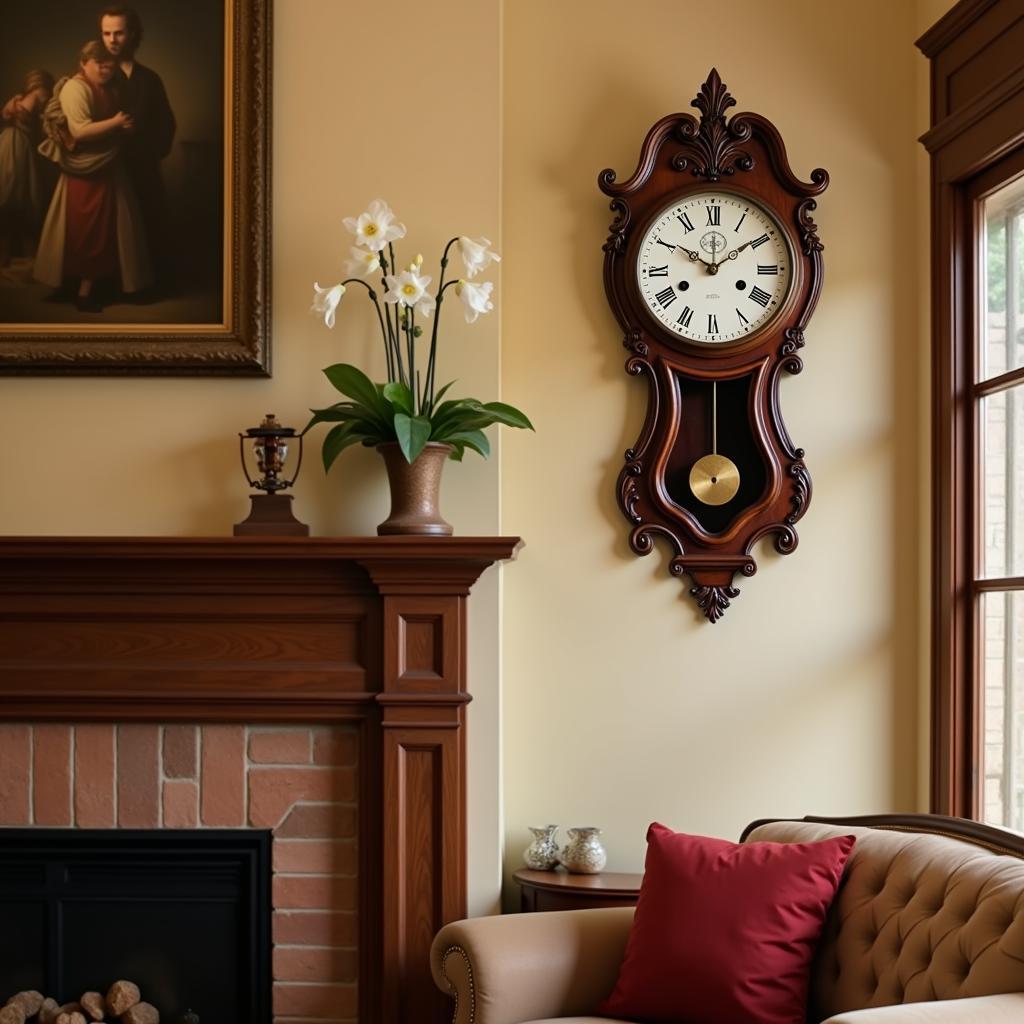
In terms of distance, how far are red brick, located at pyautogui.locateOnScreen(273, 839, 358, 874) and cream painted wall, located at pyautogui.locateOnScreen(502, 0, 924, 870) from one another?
0.45m

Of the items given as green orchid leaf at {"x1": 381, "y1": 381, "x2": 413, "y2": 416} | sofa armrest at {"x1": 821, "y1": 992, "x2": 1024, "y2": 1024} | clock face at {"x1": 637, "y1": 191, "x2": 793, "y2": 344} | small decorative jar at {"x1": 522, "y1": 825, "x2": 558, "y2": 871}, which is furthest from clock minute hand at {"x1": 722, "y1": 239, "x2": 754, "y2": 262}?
sofa armrest at {"x1": 821, "y1": 992, "x2": 1024, "y2": 1024}

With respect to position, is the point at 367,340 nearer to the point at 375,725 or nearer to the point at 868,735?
the point at 375,725

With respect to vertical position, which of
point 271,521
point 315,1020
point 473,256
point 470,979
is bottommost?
point 315,1020

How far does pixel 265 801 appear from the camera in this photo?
297 cm

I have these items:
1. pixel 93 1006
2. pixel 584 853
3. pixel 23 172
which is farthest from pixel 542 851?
pixel 23 172

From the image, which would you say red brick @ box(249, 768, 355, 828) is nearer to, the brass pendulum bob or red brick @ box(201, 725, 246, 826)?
red brick @ box(201, 725, 246, 826)

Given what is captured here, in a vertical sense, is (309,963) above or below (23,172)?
below

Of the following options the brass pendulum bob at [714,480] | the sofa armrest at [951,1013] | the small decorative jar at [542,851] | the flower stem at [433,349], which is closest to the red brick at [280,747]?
the small decorative jar at [542,851]

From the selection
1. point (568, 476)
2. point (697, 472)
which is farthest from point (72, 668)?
point (697, 472)

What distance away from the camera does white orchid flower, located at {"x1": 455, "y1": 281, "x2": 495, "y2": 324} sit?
291cm

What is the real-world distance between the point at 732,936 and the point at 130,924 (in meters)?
1.48

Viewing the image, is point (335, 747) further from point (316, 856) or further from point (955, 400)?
point (955, 400)

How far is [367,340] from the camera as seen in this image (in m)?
3.08

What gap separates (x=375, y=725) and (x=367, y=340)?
0.91 meters
